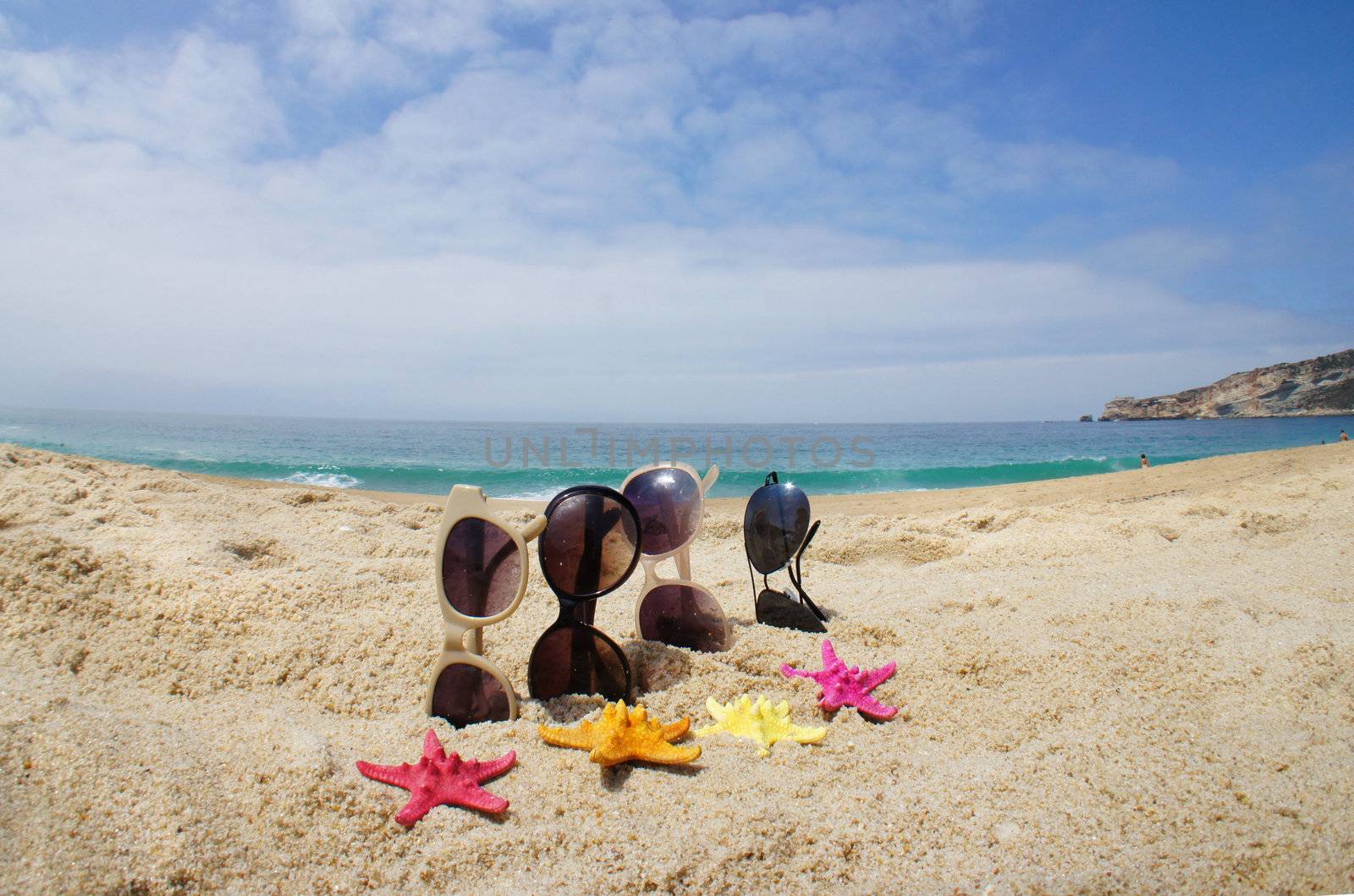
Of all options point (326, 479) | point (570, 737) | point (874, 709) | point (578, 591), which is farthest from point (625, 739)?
point (326, 479)

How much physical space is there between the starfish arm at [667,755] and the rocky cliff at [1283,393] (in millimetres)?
95373

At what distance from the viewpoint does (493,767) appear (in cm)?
194

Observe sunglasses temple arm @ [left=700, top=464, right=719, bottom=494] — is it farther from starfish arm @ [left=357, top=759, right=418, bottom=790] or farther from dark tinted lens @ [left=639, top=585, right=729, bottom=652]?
starfish arm @ [left=357, top=759, right=418, bottom=790]

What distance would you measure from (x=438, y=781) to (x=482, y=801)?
6.0 inches

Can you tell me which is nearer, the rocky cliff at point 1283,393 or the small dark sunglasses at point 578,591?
the small dark sunglasses at point 578,591

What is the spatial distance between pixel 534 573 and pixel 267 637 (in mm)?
1959

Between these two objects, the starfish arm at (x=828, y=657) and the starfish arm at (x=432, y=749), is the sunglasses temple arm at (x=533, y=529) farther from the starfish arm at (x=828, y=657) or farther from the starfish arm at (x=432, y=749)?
the starfish arm at (x=828, y=657)

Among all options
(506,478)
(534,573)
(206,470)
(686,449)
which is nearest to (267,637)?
(534,573)

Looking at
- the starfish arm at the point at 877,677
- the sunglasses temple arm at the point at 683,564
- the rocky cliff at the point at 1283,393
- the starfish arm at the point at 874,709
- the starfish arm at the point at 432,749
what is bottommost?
the starfish arm at the point at 874,709

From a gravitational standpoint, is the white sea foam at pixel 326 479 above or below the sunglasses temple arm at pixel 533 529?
below

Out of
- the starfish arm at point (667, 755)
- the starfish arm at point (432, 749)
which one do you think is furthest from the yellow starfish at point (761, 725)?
the starfish arm at point (432, 749)

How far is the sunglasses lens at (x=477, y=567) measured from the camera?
244 centimetres

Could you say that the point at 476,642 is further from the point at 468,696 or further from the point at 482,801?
the point at 482,801

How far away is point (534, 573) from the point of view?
15.1 feet
